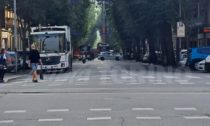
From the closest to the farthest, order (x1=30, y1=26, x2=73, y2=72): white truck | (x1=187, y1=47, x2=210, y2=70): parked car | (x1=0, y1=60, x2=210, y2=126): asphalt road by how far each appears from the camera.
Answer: (x1=0, y1=60, x2=210, y2=126): asphalt road → (x1=30, y1=26, x2=73, y2=72): white truck → (x1=187, y1=47, x2=210, y2=70): parked car

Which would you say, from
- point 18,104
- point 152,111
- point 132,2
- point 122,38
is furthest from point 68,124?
point 122,38

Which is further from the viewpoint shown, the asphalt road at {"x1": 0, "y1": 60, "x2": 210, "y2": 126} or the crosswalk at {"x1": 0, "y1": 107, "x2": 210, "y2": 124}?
the crosswalk at {"x1": 0, "y1": 107, "x2": 210, "y2": 124}

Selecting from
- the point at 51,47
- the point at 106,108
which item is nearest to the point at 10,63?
the point at 51,47

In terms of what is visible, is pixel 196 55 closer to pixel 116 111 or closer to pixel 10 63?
pixel 10 63

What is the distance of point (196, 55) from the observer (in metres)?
31.4

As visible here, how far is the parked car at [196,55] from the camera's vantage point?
31.1 meters

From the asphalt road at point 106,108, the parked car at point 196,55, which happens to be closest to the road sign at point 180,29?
the parked car at point 196,55

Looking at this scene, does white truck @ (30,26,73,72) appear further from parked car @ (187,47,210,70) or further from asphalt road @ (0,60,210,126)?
asphalt road @ (0,60,210,126)

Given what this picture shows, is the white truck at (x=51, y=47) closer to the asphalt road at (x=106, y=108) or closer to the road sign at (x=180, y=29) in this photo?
the road sign at (x=180, y=29)

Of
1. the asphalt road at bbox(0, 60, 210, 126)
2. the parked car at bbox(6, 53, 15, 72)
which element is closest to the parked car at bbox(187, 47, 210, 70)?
the parked car at bbox(6, 53, 15, 72)

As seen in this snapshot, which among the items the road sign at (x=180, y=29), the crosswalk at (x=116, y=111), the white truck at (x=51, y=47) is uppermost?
the road sign at (x=180, y=29)

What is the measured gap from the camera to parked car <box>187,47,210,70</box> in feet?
102

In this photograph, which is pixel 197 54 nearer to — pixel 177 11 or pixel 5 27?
pixel 177 11

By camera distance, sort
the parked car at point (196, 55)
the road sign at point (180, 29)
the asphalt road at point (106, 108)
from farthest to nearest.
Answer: the road sign at point (180, 29) < the parked car at point (196, 55) < the asphalt road at point (106, 108)
